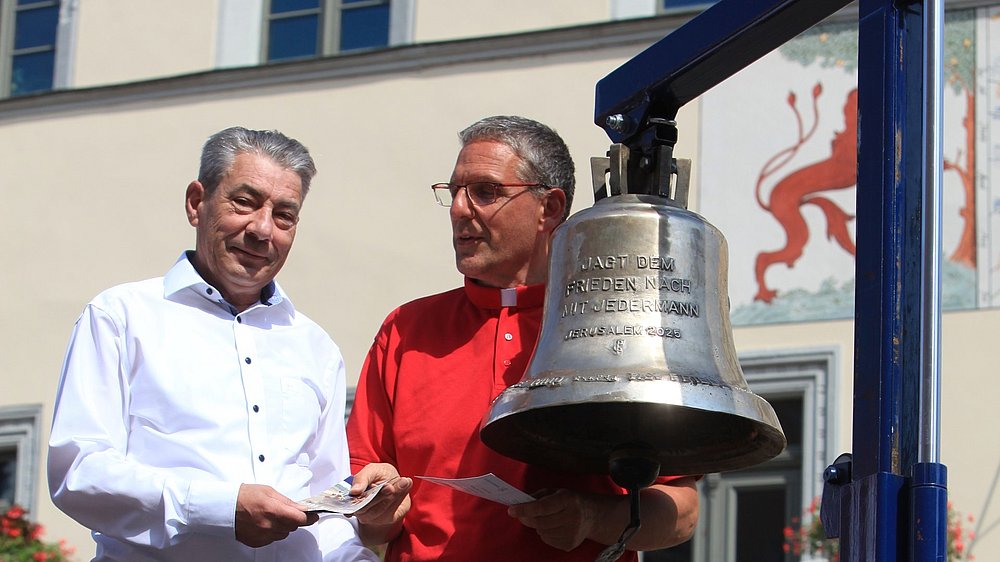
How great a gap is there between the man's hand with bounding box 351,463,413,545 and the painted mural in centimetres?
546

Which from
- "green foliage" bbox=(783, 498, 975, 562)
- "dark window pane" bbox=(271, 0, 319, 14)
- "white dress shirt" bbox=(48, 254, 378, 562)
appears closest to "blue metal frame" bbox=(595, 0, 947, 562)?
"white dress shirt" bbox=(48, 254, 378, 562)

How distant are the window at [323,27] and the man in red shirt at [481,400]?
6839 mm

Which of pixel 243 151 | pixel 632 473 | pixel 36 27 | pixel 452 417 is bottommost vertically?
pixel 632 473

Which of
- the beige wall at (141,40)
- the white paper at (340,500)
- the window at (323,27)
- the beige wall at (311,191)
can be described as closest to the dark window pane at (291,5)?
the window at (323,27)

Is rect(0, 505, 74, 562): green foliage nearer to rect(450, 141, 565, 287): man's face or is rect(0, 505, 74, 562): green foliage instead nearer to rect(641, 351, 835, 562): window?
rect(641, 351, 835, 562): window

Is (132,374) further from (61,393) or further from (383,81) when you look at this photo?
(383,81)

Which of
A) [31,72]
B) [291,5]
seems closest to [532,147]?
[291,5]

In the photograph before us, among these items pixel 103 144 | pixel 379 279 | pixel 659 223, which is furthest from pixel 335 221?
pixel 659 223

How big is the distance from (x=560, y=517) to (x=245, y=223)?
0.96 meters

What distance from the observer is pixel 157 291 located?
4.66 metres

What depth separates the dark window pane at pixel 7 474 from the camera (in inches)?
452

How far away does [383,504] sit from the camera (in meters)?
4.33

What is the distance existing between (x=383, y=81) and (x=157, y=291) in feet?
22.5

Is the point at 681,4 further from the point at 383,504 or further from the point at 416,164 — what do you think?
the point at 383,504
